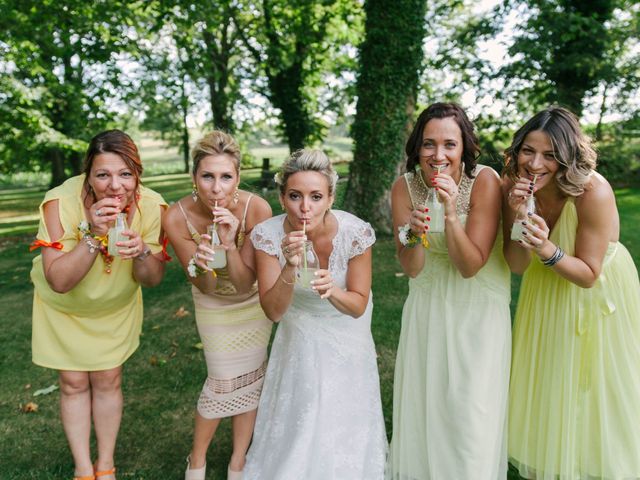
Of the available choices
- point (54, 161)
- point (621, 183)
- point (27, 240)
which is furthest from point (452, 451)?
point (54, 161)

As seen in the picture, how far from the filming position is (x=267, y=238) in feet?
9.14

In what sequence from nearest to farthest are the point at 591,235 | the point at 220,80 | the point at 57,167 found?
1. the point at 591,235
2. the point at 220,80
3. the point at 57,167

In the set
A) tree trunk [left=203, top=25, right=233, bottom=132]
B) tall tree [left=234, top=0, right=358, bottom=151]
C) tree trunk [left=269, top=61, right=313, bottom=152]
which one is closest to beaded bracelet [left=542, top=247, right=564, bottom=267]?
tall tree [left=234, top=0, right=358, bottom=151]

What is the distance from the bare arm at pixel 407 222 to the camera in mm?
2539

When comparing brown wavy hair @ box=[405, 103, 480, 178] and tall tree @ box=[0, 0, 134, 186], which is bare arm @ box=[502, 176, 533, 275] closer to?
brown wavy hair @ box=[405, 103, 480, 178]

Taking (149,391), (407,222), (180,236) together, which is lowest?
(149,391)

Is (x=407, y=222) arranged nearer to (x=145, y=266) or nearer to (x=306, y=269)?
(x=306, y=269)

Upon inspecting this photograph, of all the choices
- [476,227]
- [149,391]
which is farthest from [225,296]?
[149,391]

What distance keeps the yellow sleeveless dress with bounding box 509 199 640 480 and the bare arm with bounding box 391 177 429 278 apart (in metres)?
0.75

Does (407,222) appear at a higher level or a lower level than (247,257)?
higher

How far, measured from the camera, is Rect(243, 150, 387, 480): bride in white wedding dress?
2.70m

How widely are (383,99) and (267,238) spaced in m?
6.95

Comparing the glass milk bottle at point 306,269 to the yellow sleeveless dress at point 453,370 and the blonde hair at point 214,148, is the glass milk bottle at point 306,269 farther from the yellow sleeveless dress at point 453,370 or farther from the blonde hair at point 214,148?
the blonde hair at point 214,148

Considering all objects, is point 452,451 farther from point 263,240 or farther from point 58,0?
point 58,0
